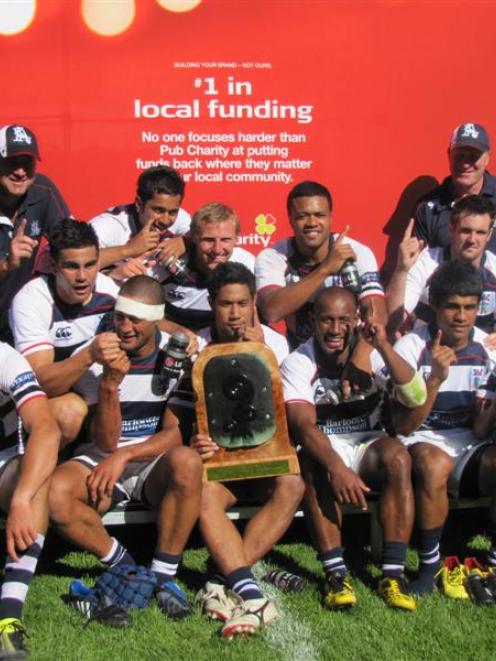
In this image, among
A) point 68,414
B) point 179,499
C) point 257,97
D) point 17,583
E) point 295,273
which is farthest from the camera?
point 257,97

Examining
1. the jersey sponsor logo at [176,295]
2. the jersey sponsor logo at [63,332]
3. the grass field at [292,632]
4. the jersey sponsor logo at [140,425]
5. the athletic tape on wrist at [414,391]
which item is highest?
the jersey sponsor logo at [176,295]

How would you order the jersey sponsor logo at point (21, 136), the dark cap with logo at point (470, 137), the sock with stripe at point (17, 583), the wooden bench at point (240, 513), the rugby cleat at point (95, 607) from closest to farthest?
the sock with stripe at point (17, 583) → the rugby cleat at point (95, 607) → the wooden bench at point (240, 513) → the jersey sponsor logo at point (21, 136) → the dark cap with logo at point (470, 137)

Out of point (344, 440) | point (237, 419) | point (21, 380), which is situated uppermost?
point (21, 380)

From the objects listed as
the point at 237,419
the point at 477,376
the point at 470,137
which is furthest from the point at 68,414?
the point at 470,137

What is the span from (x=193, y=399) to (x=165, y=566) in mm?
713

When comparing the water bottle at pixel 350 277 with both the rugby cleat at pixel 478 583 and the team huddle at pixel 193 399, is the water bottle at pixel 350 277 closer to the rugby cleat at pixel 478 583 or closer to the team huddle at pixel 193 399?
the team huddle at pixel 193 399

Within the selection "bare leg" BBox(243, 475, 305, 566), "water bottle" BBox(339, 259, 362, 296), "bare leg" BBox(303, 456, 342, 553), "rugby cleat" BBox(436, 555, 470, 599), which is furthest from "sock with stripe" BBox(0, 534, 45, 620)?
"water bottle" BBox(339, 259, 362, 296)

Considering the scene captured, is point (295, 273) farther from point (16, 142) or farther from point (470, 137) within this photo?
point (16, 142)

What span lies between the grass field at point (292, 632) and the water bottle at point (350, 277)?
1.31 m

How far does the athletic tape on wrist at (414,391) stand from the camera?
13.2 feet

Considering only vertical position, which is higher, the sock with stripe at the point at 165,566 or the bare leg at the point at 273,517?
the bare leg at the point at 273,517

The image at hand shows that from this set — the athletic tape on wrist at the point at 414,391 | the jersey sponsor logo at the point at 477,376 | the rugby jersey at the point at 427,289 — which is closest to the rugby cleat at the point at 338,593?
the athletic tape on wrist at the point at 414,391

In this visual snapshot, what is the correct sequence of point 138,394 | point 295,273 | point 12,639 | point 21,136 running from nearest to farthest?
point 12,639, point 138,394, point 21,136, point 295,273

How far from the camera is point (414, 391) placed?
4023 millimetres
